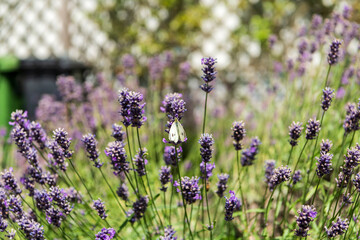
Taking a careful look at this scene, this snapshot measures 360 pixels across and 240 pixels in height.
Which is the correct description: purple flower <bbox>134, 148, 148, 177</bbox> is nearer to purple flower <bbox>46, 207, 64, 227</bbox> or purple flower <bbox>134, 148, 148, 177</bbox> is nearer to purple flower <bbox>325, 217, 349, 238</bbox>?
purple flower <bbox>46, 207, 64, 227</bbox>

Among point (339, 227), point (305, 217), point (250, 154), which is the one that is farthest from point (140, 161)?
point (339, 227)

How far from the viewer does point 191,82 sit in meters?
5.79

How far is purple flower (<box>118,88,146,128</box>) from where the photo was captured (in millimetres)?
1312

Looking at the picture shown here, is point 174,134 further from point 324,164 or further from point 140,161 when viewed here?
point 324,164

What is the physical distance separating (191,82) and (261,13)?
5.17 feet

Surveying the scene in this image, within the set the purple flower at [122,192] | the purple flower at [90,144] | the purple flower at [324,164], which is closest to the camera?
the purple flower at [324,164]

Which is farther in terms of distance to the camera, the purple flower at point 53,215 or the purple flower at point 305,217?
the purple flower at point 53,215

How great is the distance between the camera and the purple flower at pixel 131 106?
1312mm

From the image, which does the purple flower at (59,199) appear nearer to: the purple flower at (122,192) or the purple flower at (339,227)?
the purple flower at (122,192)

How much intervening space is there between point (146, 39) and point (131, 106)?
14.0 ft

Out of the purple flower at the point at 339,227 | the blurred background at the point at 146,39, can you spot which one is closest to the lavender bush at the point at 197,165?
the purple flower at the point at 339,227

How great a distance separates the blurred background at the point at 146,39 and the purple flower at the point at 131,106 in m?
3.39

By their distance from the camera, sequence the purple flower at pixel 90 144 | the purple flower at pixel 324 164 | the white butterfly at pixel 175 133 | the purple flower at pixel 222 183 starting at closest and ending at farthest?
1. the white butterfly at pixel 175 133
2. the purple flower at pixel 324 164
3. the purple flower at pixel 90 144
4. the purple flower at pixel 222 183

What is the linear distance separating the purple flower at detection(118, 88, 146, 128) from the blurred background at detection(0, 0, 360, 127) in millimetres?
3388
